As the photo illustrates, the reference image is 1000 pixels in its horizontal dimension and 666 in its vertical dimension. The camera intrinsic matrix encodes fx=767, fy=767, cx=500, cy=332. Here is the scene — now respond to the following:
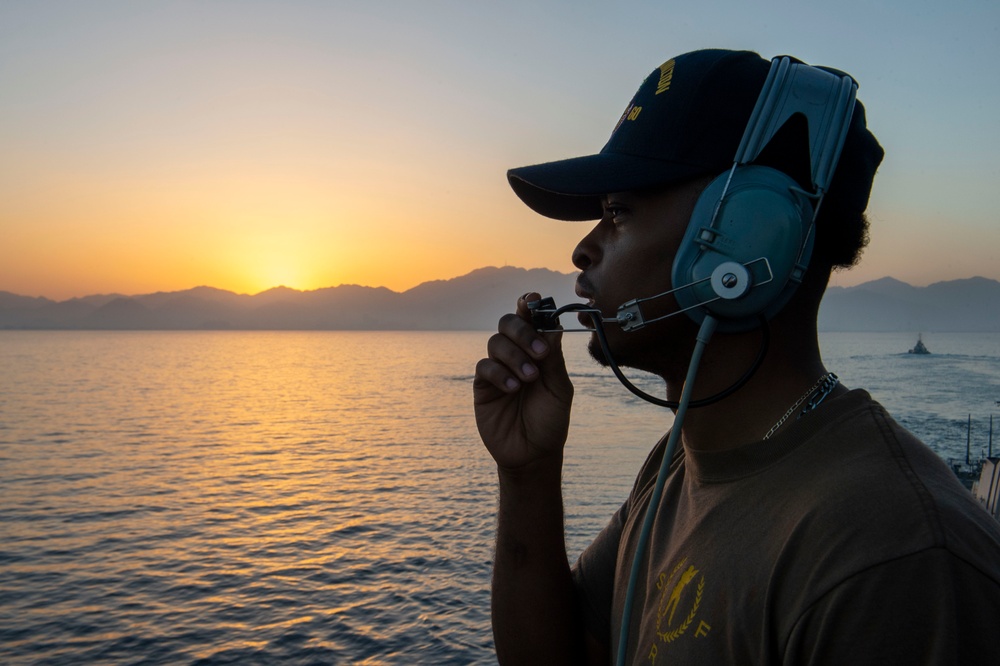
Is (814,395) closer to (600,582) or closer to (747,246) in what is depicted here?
(747,246)

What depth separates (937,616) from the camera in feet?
3.84

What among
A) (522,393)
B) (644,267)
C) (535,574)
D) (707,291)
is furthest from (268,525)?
(707,291)

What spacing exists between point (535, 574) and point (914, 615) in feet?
4.58

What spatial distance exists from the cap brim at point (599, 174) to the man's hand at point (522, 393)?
1.15 feet

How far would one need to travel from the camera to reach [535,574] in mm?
2436

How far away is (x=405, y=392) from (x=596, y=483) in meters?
33.3

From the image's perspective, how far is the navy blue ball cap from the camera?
6.01ft

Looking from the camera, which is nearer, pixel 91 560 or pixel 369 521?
pixel 91 560

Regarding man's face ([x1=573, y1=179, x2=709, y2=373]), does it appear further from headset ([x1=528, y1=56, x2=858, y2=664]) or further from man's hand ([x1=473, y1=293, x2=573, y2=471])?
man's hand ([x1=473, y1=293, x2=573, y2=471])

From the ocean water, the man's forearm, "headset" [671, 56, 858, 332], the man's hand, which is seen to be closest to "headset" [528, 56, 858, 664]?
"headset" [671, 56, 858, 332]

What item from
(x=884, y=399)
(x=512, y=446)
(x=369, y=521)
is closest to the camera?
(x=512, y=446)

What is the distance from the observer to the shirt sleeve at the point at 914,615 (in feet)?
3.80

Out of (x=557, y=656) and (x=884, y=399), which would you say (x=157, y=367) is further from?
(x=557, y=656)

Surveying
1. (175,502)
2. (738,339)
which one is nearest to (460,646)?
(738,339)
